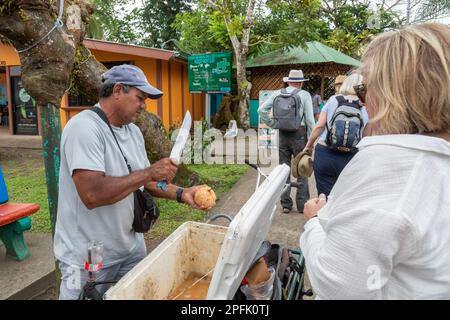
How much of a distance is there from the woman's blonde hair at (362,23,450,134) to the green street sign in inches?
402

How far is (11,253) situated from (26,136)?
40.8ft

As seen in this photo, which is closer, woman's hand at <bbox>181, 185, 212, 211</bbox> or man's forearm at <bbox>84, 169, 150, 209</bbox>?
man's forearm at <bbox>84, 169, 150, 209</bbox>

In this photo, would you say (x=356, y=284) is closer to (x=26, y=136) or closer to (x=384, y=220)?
(x=384, y=220)

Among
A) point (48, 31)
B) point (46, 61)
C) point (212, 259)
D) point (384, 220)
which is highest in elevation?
point (48, 31)

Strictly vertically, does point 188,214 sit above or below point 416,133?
below

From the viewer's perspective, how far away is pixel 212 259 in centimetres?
228

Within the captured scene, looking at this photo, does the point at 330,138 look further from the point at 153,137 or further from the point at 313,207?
the point at 153,137

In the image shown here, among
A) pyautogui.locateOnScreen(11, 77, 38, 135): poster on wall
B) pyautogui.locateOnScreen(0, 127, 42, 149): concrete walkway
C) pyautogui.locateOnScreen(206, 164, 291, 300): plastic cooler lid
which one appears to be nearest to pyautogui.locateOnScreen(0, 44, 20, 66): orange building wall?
pyautogui.locateOnScreen(11, 77, 38, 135): poster on wall

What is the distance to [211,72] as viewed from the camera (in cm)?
1130

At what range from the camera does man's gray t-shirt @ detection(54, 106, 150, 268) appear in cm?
Answer: 192

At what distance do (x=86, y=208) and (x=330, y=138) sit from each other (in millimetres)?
2543

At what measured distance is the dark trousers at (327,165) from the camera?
152 inches

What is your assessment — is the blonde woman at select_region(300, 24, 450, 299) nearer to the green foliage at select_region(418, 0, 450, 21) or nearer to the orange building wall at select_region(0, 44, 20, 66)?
the orange building wall at select_region(0, 44, 20, 66)
